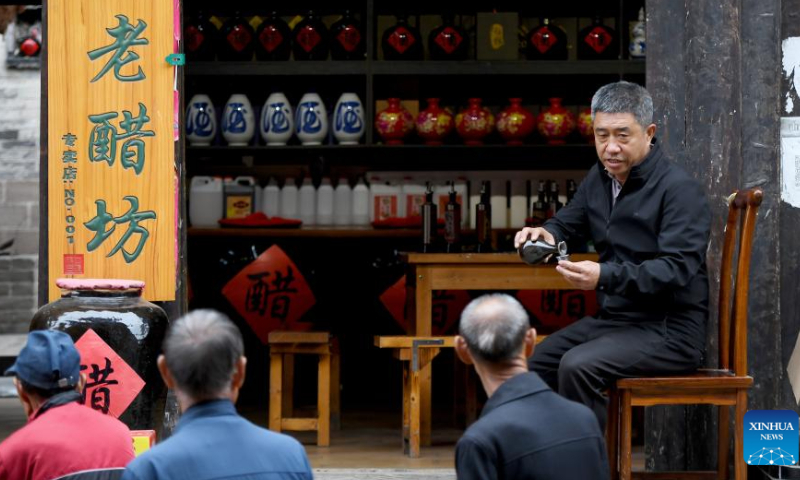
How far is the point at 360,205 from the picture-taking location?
8.05 meters

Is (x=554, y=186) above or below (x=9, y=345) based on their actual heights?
above

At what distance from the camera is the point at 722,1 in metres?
5.07

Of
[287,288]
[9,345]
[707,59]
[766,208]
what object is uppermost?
[707,59]

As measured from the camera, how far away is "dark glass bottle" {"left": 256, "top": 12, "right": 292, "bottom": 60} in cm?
766

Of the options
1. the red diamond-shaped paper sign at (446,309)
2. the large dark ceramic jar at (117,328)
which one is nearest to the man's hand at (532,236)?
the large dark ceramic jar at (117,328)

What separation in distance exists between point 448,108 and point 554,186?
1.03 meters

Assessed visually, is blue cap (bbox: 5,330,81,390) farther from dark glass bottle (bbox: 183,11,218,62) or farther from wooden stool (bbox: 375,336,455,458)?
dark glass bottle (bbox: 183,11,218,62)

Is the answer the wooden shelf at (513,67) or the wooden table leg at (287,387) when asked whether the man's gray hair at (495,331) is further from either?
the wooden shelf at (513,67)

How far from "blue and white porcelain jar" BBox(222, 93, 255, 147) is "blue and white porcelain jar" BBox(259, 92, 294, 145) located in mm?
91

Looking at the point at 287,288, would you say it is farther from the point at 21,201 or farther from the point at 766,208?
the point at 21,201

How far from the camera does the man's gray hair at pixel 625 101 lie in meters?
4.51

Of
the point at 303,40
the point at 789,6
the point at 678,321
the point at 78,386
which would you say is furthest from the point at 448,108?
the point at 78,386

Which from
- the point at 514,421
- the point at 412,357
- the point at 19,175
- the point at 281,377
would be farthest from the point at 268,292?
the point at 19,175

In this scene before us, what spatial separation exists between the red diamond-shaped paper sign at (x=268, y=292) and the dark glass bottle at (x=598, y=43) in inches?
83.5
